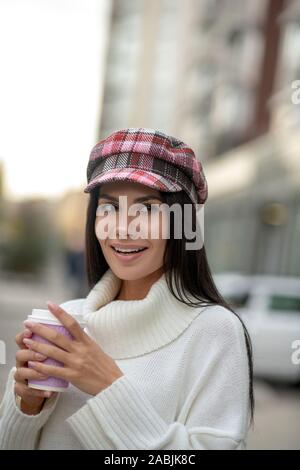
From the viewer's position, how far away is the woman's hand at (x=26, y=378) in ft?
4.83

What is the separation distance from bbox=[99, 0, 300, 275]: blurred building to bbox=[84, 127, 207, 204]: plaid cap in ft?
56.4

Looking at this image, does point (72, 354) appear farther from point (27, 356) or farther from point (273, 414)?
point (273, 414)

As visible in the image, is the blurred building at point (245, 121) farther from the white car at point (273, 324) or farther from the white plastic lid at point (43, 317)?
the white plastic lid at point (43, 317)

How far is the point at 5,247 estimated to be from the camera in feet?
112

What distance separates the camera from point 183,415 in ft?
5.31

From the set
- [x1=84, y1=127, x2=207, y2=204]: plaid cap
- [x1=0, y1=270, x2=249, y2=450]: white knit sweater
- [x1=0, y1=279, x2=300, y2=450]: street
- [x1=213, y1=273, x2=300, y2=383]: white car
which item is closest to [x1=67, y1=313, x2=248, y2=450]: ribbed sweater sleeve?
[x1=0, y1=270, x2=249, y2=450]: white knit sweater

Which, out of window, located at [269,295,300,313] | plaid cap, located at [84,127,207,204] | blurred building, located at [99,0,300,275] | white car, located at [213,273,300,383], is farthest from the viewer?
blurred building, located at [99,0,300,275]

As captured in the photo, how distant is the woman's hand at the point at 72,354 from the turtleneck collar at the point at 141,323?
0.58 feet

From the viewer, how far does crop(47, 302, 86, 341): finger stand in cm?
144

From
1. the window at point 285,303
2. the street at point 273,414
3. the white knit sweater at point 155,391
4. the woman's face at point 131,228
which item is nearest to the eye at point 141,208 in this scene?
the woman's face at point 131,228

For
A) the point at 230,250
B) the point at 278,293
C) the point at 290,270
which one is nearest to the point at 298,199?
the point at 290,270

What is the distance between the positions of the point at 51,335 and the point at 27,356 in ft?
0.23

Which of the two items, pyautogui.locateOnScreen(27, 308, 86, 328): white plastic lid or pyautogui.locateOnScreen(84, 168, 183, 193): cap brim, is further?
pyautogui.locateOnScreen(84, 168, 183, 193): cap brim

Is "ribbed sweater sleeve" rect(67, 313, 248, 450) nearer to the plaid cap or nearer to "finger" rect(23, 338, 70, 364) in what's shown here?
"finger" rect(23, 338, 70, 364)
